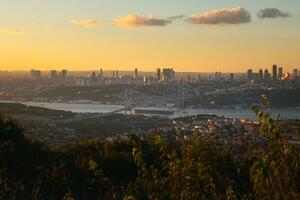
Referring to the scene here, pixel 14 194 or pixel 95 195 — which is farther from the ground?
pixel 14 194

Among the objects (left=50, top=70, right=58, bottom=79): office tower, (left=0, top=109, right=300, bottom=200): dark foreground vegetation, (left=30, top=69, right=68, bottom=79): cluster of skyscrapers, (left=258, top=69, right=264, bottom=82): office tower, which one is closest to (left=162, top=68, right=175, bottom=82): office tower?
(left=50, top=70, right=58, bottom=79): office tower

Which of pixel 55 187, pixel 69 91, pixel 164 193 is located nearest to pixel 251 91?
pixel 69 91

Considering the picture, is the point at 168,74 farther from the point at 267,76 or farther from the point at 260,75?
the point at 267,76

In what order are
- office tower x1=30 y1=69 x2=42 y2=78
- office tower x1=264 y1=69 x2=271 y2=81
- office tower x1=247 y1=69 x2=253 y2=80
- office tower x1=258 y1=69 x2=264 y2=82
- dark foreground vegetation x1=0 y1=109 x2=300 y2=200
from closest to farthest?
dark foreground vegetation x1=0 y1=109 x2=300 y2=200
office tower x1=264 y1=69 x2=271 y2=81
office tower x1=258 y1=69 x2=264 y2=82
office tower x1=247 y1=69 x2=253 y2=80
office tower x1=30 y1=69 x2=42 y2=78

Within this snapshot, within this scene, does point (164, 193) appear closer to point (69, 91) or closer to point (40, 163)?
point (40, 163)

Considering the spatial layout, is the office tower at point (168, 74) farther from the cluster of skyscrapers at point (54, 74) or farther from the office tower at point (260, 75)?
the office tower at point (260, 75)

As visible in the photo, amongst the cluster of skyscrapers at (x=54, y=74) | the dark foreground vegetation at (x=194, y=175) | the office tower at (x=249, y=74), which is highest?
the dark foreground vegetation at (x=194, y=175)

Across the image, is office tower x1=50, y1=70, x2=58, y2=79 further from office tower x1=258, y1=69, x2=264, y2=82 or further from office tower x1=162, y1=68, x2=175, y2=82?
office tower x1=258, y1=69, x2=264, y2=82

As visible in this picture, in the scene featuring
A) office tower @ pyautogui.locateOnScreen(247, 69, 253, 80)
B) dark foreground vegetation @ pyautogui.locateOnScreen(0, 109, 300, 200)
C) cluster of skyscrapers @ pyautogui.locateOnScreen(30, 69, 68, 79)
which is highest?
dark foreground vegetation @ pyautogui.locateOnScreen(0, 109, 300, 200)

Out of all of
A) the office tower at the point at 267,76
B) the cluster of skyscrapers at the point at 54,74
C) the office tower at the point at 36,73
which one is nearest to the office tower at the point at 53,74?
the cluster of skyscrapers at the point at 54,74

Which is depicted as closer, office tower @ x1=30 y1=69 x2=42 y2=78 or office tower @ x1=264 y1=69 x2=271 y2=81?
office tower @ x1=264 y1=69 x2=271 y2=81

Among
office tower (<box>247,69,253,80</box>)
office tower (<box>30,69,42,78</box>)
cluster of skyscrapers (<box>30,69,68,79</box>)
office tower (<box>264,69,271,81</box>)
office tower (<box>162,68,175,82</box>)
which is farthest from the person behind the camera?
office tower (<box>30,69,42,78</box>)
